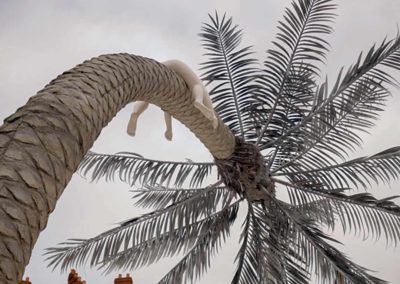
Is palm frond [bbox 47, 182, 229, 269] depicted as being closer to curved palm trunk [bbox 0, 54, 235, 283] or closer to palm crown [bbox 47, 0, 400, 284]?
palm crown [bbox 47, 0, 400, 284]

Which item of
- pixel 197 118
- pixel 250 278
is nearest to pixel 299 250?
pixel 250 278

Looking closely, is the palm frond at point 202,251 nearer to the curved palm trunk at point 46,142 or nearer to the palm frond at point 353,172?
the palm frond at point 353,172

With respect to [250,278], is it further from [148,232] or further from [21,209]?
[21,209]

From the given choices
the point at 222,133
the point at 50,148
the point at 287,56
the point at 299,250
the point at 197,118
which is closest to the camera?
the point at 50,148

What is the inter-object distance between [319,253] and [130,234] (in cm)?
233

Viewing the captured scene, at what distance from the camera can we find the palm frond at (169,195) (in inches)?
297

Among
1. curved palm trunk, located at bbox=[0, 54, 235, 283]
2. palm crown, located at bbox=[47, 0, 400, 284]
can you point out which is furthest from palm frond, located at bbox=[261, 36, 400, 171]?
curved palm trunk, located at bbox=[0, 54, 235, 283]

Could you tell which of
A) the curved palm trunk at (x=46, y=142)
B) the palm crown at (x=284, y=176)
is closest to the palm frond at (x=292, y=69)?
the palm crown at (x=284, y=176)

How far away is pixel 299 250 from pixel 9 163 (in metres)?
5.69

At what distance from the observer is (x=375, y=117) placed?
24.4 feet

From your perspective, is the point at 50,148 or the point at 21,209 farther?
the point at 50,148

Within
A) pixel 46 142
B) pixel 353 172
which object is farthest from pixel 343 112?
pixel 46 142

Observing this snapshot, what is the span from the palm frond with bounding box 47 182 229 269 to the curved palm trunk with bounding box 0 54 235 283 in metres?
4.61

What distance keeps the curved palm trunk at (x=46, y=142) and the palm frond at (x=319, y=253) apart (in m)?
4.41
